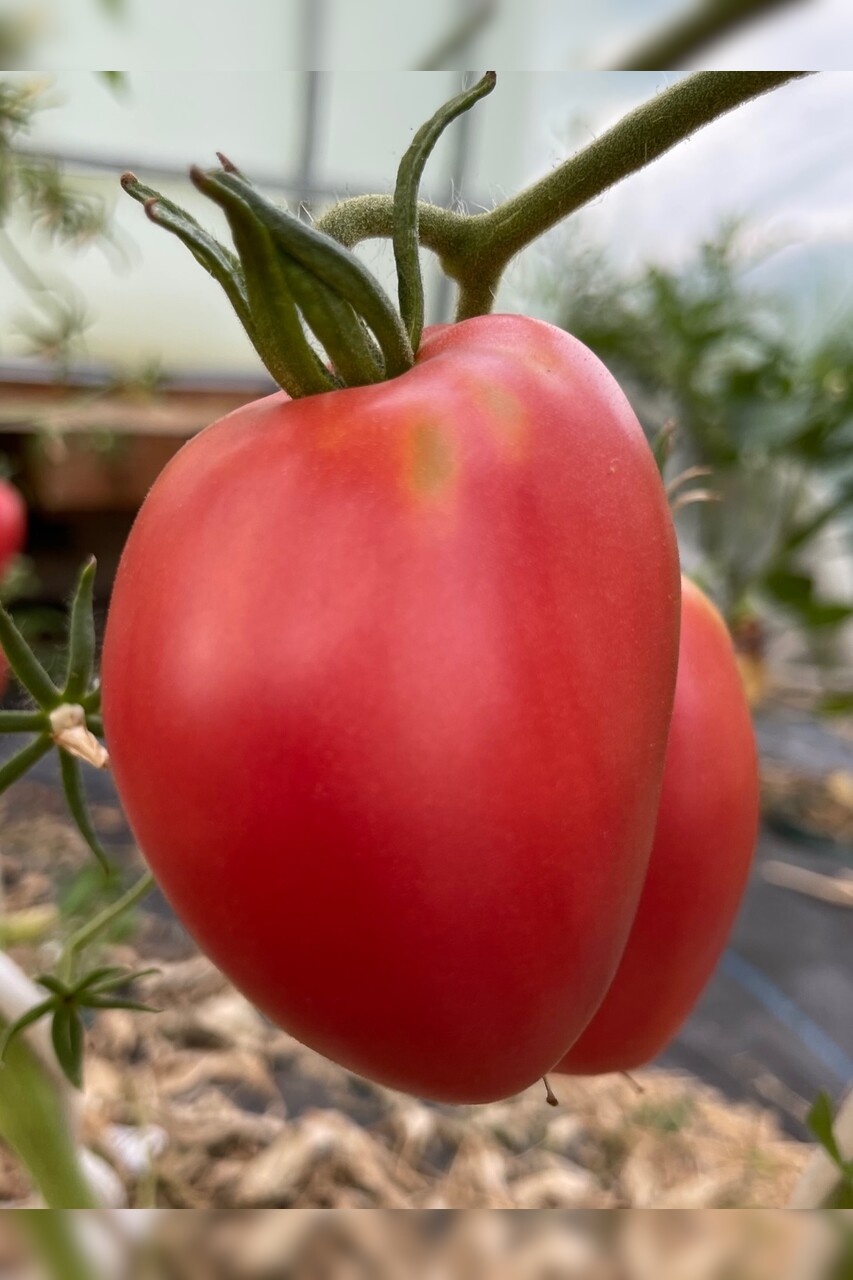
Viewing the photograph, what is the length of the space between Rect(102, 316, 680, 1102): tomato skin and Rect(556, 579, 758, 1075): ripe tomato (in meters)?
0.05

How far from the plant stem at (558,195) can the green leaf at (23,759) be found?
0.32 feet

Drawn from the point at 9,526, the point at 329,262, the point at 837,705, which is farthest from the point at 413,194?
the point at 837,705

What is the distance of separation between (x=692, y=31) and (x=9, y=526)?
0.57m

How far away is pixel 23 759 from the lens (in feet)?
0.61

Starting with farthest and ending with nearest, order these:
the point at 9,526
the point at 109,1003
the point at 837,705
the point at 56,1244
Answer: the point at 837,705 → the point at 9,526 → the point at 109,1003 → the point at 56,1244

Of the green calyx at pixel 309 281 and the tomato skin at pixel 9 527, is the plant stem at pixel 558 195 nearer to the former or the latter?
the green calyx at pixel 309 281

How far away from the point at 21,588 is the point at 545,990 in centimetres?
52

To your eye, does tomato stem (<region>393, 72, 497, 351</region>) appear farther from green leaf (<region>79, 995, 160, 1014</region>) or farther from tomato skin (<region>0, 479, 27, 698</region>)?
tomato skin (<region>0, 479, 27, 698</region>)

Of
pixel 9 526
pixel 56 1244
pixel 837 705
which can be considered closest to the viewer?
pixel 56 1244

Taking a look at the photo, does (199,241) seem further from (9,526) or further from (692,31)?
(9,526)

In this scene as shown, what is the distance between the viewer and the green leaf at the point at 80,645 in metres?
0.19

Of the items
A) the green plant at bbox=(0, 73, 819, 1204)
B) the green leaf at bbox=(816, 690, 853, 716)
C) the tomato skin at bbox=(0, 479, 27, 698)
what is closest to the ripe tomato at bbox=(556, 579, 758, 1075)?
the green plant at bbox=(0, 73, 819, 1204)

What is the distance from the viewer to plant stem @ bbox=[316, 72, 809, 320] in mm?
141

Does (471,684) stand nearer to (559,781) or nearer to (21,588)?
(559,781)
